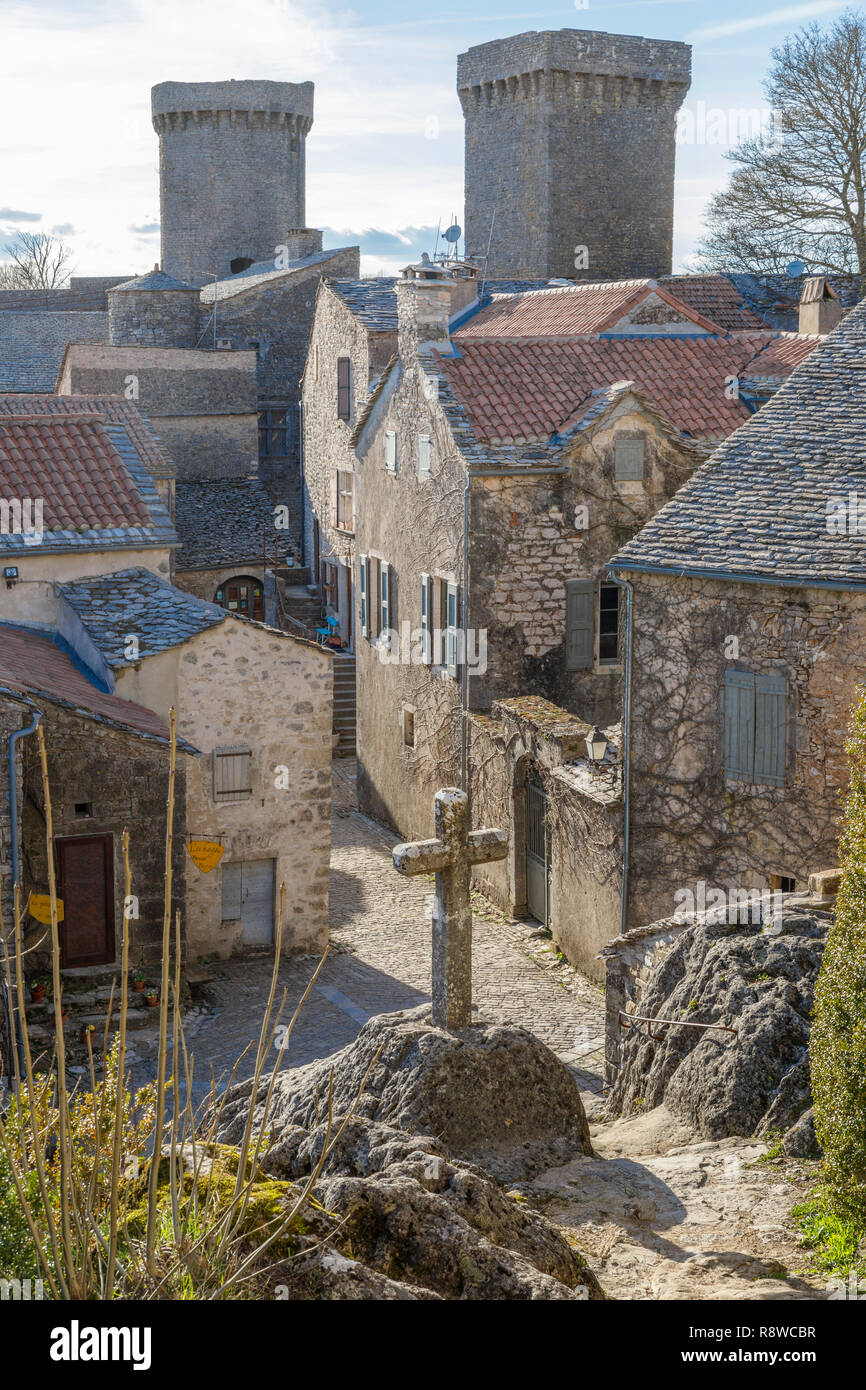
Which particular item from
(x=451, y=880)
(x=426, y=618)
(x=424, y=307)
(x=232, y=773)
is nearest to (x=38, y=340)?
(x=424, y=307)

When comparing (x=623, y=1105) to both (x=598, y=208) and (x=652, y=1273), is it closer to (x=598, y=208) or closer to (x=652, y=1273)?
(x=652, y=1273)

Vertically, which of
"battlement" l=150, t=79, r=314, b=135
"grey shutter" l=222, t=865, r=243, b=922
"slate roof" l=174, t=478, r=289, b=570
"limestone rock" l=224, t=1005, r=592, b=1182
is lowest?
"grey shutter" l=222, t=865, r=243, b=922

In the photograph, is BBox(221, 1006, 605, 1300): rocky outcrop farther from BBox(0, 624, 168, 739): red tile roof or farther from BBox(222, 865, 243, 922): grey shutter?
BBox(222, 865, 243, 922): grey shutter

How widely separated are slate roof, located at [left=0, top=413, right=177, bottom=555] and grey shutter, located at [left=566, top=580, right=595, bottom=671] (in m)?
6.26

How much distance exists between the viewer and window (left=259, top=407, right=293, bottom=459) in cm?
4419

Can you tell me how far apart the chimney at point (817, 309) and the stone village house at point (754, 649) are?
33.2 ft

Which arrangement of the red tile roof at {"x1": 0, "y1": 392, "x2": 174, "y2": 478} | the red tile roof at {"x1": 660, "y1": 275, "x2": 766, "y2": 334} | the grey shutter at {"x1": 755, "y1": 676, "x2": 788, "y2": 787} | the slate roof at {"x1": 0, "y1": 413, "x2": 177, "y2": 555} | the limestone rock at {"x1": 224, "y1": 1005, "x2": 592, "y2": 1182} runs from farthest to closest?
the red tile roof at {"x1": 660, "y1": 275, "x2": 766, "y2": 334}, the red tile roof at {"x1": 0, "y1": 392, "x2": 174, "y2": 478}, the slate roof at {"x1": 0, "y1": 413, "x2": 177, "y2": 555}, the grey shutter at {"x1": 755, "y1": 676, "x2": 788, "y2": 787}, the limestone rock at {"x1": 224, "y1": 1005, "x2": 592, "y2": 1182}

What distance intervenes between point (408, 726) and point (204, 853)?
273 inches

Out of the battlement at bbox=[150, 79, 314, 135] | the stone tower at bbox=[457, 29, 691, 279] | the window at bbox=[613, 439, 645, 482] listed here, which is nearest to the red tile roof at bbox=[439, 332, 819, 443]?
the window at bbox=[613, 439, 645, 482]

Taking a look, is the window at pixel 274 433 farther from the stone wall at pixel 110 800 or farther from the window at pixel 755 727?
the window at pixel 755 727

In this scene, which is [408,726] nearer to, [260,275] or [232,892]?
[232,892]

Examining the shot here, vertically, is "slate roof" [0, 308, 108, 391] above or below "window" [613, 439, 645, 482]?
above

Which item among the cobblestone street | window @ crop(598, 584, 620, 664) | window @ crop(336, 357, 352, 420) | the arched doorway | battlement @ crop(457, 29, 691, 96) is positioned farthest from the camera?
battlement @ crop(457, 29, 691, 96)
